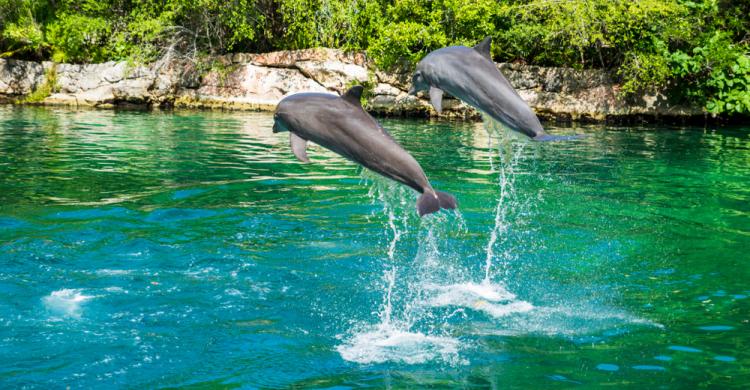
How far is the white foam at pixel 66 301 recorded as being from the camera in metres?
6.05

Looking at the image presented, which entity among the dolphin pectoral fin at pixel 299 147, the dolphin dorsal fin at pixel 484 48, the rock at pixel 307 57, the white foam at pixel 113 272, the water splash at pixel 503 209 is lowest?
the white foam at pixel 113 272

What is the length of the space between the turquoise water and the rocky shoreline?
1124 centimetres

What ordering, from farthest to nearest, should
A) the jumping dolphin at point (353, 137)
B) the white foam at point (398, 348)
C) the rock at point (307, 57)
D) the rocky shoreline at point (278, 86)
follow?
the rock at point (307, 57) → the rocky shoreline at point (278, 86) → the white foam at point (398, 348) → the jumping dolphin at point (353, 137)

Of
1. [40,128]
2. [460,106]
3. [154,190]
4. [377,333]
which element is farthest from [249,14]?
[377,333]

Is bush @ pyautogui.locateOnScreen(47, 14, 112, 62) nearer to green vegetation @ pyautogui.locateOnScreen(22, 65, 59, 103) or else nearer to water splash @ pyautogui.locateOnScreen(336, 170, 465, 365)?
green vegetation @ pyautogui.locateOnScreen(22, 65, 59, 103)

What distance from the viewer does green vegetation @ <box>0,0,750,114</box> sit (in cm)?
2302

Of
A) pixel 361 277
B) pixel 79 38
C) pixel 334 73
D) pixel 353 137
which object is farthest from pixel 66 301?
pixel 79 38

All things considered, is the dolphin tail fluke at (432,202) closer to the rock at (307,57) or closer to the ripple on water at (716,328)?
the ripple on water at (716,328)

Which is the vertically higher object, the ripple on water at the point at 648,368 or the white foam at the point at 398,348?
the ripple on water at the point at 648,368

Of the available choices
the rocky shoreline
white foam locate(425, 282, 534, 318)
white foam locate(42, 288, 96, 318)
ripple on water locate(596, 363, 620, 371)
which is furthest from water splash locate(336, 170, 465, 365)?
the rocky shoreline

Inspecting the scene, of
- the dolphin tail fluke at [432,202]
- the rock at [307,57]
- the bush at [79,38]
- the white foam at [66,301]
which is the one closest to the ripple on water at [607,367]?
the dolphin tail fluke at [432,202]

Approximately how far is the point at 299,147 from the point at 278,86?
73.5ft

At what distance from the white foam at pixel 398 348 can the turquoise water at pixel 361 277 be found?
0.02 meters

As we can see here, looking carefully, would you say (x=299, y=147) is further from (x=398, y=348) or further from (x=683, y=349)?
(x=683, y=349)
